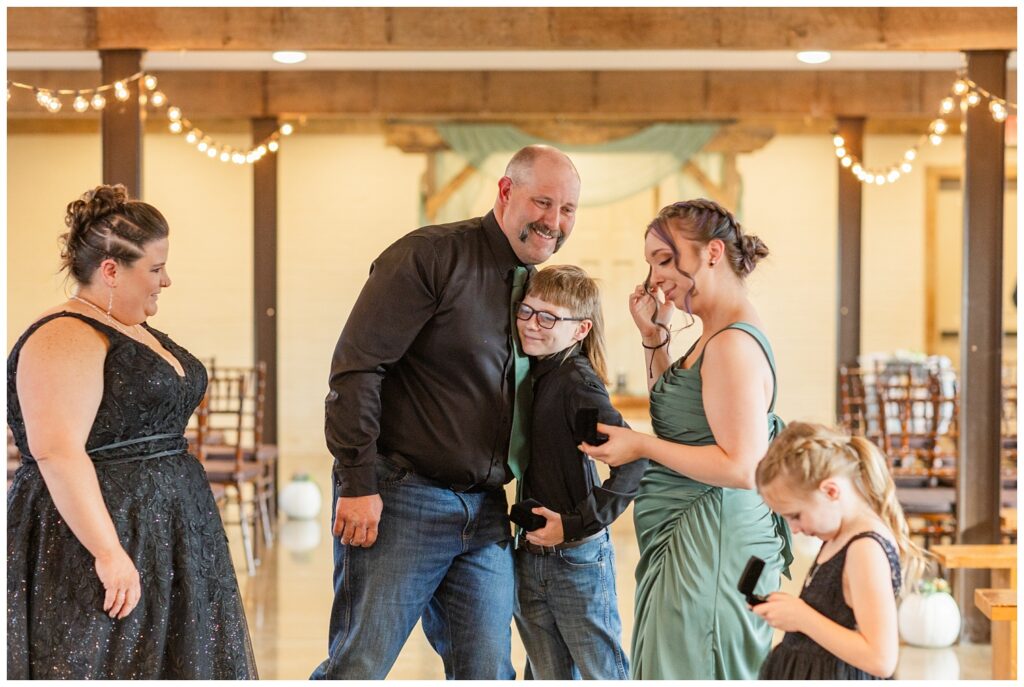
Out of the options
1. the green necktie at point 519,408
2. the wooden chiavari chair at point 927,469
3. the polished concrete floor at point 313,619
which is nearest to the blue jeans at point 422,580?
the green necktie at point 519,408

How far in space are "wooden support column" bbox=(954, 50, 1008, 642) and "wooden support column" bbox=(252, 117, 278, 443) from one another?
14.8ft

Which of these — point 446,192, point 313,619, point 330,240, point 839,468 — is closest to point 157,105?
point 446,192

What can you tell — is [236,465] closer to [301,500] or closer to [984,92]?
[301,500]

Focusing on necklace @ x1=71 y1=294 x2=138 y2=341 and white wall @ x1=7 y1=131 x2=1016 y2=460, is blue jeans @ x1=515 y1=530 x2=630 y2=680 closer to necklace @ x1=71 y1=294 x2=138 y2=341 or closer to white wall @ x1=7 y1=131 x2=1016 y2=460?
necklace @ x1=71 y1=294 x2=138 y2=341

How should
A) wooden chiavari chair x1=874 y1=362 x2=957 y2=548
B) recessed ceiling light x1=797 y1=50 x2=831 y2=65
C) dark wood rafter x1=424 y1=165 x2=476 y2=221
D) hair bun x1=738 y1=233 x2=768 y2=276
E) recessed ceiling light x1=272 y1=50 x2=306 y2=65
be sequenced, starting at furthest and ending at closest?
dark wood rafter x1=424 y1=165 x2=476 y2=221, recessed ceiling light x1=272 y1=50 x2=306 y2=65, recessed ceiling light x1=797 y1=50 x2=831 y2=65, wooden chiavari chair x1=874 y1=362 x2=957 y2=548, hair bun x1=738 y1=233 x2=768 y2=276

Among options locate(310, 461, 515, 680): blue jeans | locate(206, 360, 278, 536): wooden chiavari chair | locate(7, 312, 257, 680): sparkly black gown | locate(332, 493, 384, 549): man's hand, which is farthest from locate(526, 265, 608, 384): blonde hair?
locate(206, 360, 278, 536): wooden chiavari chair

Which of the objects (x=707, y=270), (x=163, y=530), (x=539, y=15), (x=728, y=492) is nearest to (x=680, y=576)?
(x=728, y=492)

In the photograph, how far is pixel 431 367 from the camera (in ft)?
8.72

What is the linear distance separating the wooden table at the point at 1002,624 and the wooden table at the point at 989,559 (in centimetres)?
26

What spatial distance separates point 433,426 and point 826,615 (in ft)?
3.34

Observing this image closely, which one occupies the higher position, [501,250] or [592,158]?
[592,158]

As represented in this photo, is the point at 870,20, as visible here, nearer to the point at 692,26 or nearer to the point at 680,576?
the point at 692,26

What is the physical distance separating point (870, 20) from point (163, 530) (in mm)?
3846

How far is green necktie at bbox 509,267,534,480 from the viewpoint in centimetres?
267
